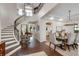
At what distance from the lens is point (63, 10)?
2430 millimetres

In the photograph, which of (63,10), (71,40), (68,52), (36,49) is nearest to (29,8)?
(63,10)

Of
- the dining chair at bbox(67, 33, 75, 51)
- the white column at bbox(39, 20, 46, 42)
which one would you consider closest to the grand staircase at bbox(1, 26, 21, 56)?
the white column at bbox(39, 20, 46, 42)

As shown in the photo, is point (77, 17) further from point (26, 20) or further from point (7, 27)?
point (7, 27)

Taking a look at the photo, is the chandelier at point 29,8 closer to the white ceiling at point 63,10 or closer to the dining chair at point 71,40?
A: the white ceiling at point 63,10

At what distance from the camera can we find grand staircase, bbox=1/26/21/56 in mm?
2359

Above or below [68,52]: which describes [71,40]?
above

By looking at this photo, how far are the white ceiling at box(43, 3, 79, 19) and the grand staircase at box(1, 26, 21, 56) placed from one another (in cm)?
87

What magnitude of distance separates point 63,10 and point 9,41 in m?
1.41

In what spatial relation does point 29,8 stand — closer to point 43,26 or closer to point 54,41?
point 43,26

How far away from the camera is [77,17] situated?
238cm

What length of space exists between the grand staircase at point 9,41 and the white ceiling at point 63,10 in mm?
867

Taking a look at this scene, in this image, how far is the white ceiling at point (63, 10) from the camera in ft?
7.78

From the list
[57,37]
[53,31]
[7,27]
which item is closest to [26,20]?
[7,27]

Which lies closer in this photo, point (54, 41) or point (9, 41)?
point (9, 41)
